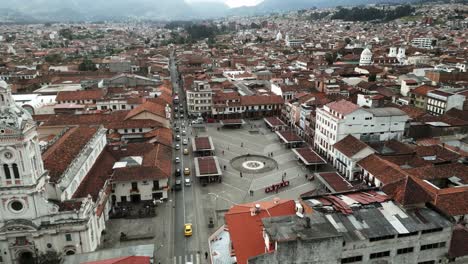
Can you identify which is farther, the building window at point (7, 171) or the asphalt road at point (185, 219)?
the asphalt road at point (185, 219)

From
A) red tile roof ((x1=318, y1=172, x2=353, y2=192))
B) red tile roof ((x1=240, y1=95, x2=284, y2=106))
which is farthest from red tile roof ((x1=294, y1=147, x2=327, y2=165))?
red tile roof ((x1=240, y1=95, x2=284, y2=106))

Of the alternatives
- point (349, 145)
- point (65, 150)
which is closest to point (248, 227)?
point (65, 150)

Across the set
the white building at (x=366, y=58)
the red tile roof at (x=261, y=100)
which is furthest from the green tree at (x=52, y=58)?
the white building at (x=366, y=58)

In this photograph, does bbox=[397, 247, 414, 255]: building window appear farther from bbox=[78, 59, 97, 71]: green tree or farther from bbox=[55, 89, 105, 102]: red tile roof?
bbox=[78, 59, 97, 71]: green tree

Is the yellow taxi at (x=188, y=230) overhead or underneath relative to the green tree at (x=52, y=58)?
underneath

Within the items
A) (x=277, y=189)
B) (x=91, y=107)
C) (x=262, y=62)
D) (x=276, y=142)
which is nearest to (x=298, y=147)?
(x=276, y=142)

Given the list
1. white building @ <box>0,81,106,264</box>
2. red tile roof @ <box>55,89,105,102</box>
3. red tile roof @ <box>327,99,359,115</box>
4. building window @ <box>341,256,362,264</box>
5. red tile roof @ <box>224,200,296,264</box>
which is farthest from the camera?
red tile roof @ <box>55,89,105,102</box>

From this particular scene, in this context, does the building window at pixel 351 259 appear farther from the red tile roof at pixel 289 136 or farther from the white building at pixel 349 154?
the red tile roof at pixel 289 136
